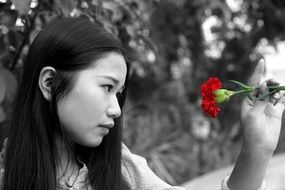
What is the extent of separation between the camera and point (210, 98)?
53.6 inches

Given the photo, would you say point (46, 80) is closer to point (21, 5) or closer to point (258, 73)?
point (21, 5)

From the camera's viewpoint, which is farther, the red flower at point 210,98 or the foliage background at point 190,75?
the foliage background at point 190,75

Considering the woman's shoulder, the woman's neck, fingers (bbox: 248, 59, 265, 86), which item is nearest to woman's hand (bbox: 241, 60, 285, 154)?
fingers (bbox: 248, 59, 265, 86)

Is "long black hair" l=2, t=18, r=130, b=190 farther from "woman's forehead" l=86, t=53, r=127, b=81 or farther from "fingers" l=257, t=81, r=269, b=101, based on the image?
"fingers" l=257, t=81, r=269, b=101

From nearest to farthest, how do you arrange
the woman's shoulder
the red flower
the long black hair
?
the red flower, the long black hair, the woman's shoulder

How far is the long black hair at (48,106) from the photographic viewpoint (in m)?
1.47

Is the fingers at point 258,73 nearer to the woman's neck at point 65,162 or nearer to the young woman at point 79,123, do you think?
the young woman at point 79,123

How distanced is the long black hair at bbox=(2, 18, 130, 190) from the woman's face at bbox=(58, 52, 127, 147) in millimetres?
27

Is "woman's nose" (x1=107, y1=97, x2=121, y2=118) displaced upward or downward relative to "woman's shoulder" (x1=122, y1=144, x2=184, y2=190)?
upward

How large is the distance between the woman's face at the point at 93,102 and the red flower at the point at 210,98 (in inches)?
9.8

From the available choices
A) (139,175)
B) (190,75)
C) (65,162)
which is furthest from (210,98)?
Result: (190,75)

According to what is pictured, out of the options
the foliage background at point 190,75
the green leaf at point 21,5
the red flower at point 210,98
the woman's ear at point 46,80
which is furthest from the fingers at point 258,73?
the foliage background at point 190,75

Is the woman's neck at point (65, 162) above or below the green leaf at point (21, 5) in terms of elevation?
below

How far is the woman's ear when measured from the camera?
1492 millimetres
